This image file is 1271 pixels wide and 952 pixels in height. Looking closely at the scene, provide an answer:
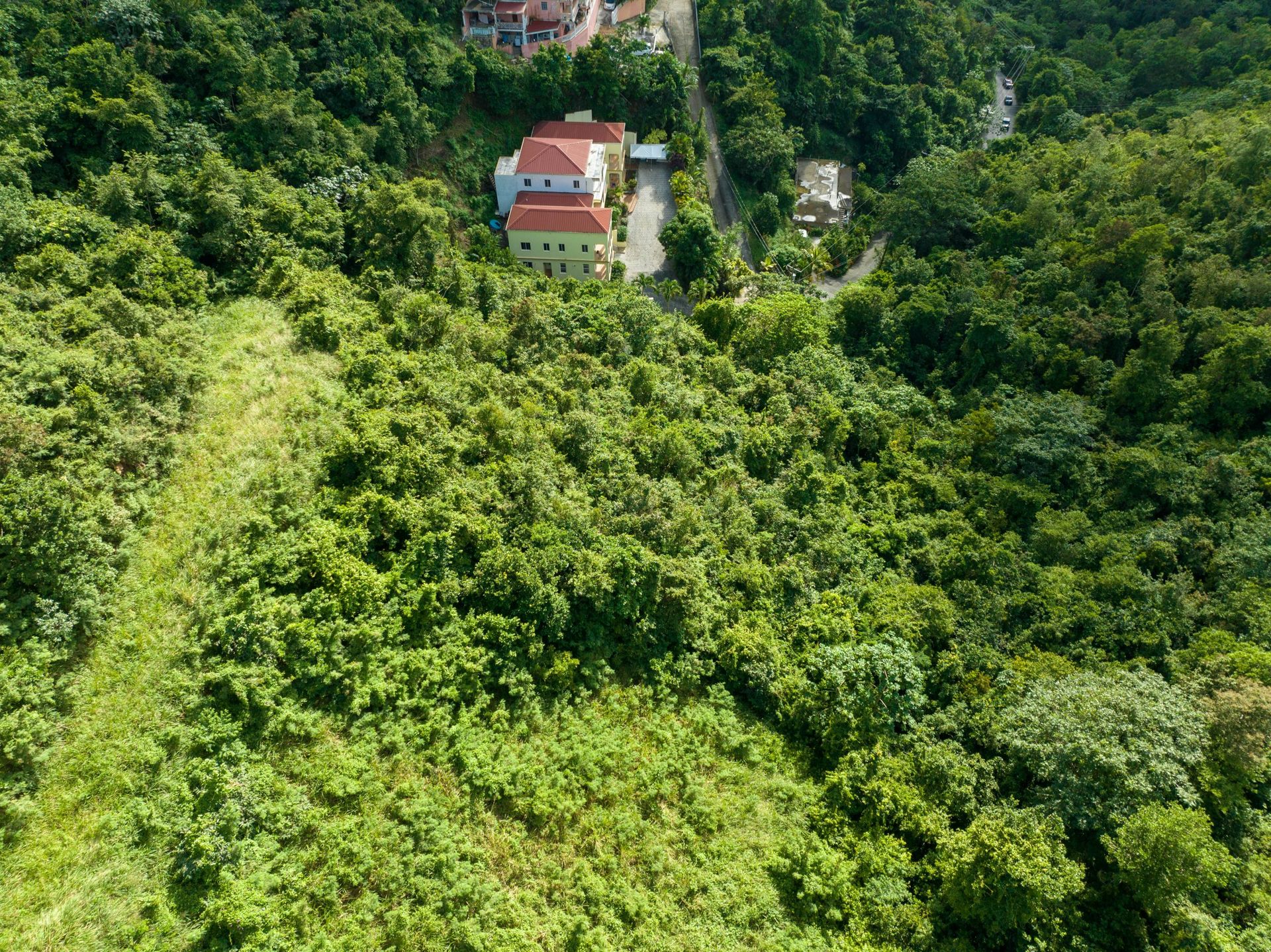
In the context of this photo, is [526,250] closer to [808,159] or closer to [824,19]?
[808,159]

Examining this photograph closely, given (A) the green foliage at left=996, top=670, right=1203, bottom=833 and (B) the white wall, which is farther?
(B) the white wall

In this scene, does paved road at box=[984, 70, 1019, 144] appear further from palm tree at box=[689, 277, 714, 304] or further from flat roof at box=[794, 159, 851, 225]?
palm tree at box=[689, 277, 714, 304]

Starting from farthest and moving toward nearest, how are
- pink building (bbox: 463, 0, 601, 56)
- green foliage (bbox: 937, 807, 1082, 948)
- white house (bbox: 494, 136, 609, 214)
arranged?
pink building (bbox: 463, 0, 601, 56) → white house (bbox: 494, 136, 609, 214) → green foliage (bbox: 937, 807, 1082, 948)

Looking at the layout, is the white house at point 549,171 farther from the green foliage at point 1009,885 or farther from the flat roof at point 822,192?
the green foliage at point 1009,885

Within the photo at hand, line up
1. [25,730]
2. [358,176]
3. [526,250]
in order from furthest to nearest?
[526,250], [358,176], [25,730]

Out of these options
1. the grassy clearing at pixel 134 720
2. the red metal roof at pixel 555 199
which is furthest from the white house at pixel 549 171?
the grassy clearing at pixel 134 720

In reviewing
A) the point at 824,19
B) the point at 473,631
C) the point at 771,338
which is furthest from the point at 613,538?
the point at 824,19

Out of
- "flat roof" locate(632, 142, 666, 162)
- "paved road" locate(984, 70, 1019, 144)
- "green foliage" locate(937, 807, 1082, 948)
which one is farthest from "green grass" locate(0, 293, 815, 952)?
"paved road" locate(984, 70, 1019, 144)
